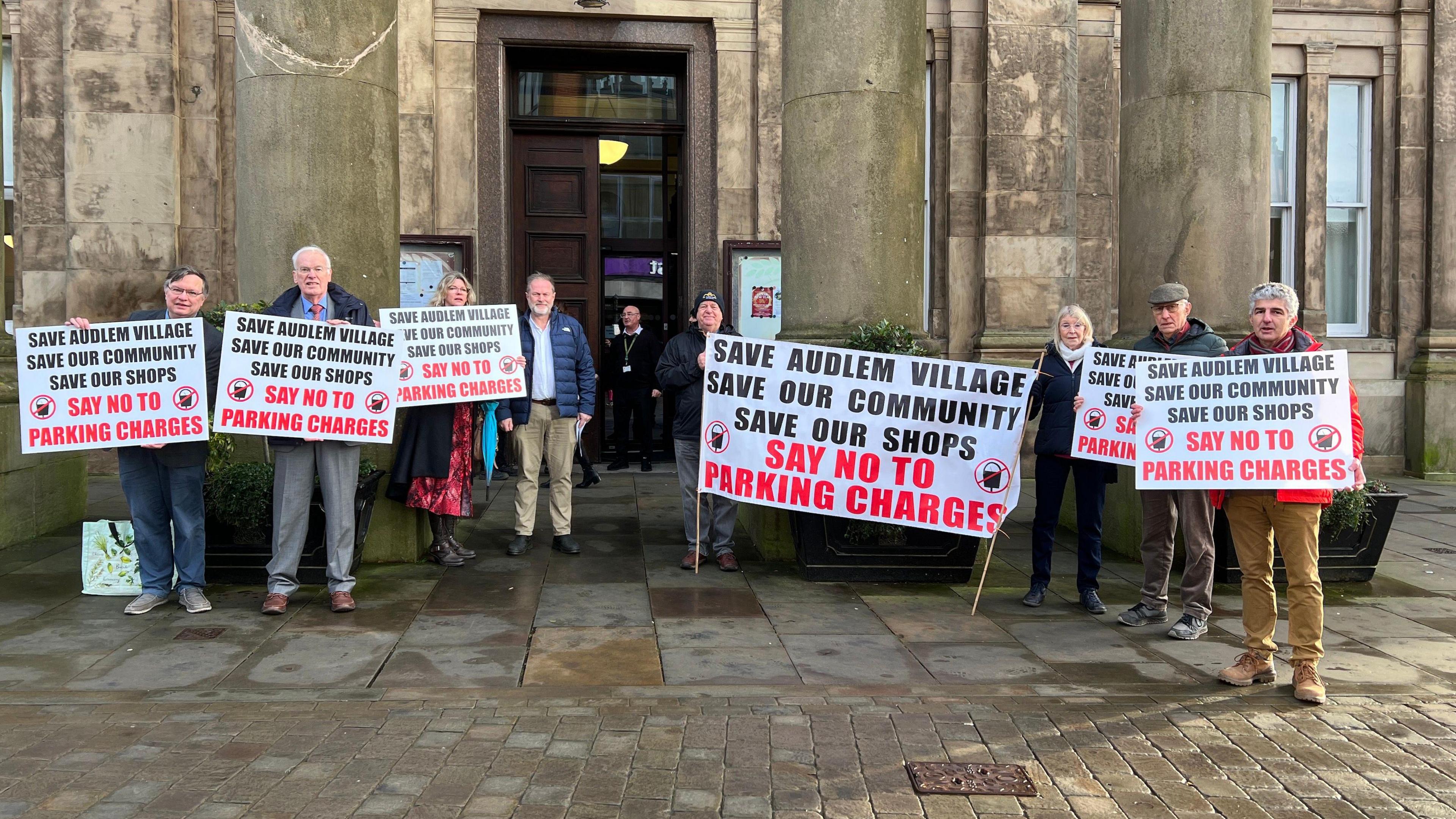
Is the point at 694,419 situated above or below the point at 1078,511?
above

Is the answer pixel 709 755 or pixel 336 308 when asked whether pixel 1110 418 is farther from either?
pixel 336 308

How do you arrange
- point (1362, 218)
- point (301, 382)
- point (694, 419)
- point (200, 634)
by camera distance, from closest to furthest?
1. point (200, 634)
2. point (301, 382)
3. point (694, 419)
4. point (1362, 218)

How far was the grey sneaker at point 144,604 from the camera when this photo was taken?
22.6ft

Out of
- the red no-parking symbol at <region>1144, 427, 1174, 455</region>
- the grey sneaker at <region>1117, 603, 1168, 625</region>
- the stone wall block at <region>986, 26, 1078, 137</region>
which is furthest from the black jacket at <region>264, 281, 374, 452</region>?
the stone wall block at <region>986, 26, 1078, 137</region>

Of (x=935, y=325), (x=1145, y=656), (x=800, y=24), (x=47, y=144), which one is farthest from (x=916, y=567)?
(x=47, y=144)

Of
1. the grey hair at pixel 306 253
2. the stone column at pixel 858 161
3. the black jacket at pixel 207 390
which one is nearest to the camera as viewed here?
the black jacket at pixel 207 390

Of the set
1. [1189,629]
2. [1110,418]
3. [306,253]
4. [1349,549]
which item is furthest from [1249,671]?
[306,253]

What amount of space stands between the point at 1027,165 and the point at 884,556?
7617 mm

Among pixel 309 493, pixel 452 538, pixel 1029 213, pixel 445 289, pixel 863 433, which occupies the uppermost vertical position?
pixel 1029 213

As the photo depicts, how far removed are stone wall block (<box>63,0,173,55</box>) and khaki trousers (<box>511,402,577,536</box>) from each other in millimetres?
7448

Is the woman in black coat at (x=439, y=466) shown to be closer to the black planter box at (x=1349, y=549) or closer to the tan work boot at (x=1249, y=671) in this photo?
the tan work boot at (x=1249, y=671)

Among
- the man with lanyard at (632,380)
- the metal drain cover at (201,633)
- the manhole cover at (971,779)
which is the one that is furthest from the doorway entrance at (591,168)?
the manhole cover at (971,779)

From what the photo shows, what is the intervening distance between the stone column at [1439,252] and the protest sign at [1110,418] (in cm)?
Answer: 959

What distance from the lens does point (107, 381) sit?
7.09 m
